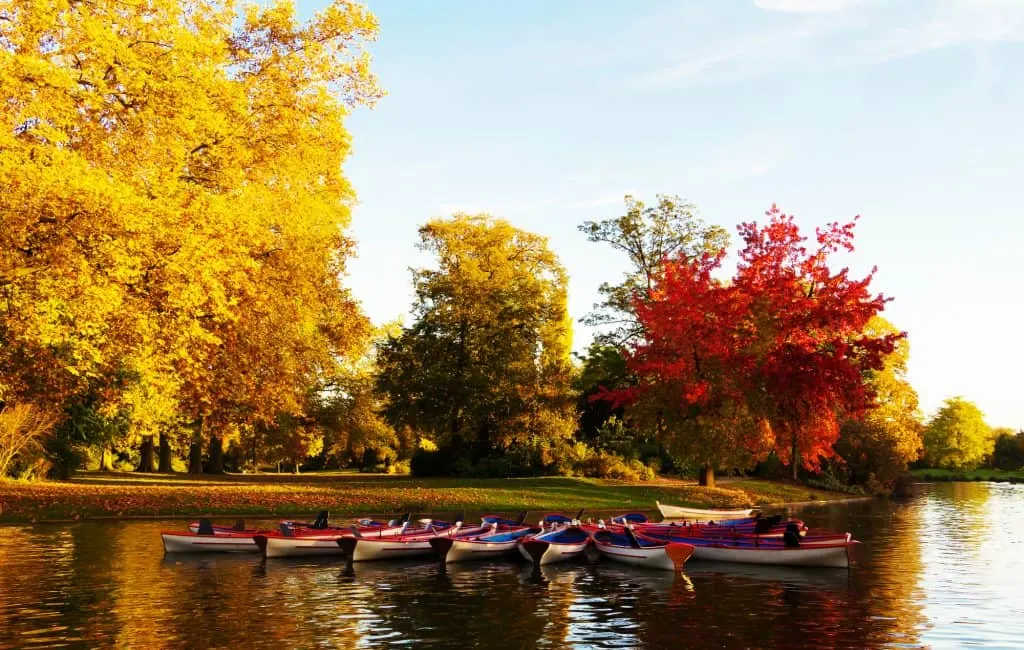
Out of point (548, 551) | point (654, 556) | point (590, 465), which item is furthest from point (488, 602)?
point (590, 465)

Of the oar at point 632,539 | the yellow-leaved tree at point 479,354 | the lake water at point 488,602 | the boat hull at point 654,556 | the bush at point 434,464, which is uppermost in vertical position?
the yellow-leaved tree at point 479,354

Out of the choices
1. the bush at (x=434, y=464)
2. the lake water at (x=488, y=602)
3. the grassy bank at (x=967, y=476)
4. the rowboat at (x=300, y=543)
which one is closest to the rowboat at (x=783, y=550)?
the lake water at (x=488, y=602)

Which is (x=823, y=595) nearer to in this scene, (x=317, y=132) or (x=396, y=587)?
(x=396, y=587)

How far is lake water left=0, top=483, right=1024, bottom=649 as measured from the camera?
15914 millimetres

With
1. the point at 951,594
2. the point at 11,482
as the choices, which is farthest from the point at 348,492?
Answer: the point at 951,594

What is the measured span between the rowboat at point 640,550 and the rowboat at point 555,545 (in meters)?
0.49

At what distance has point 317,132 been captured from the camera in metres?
32.4

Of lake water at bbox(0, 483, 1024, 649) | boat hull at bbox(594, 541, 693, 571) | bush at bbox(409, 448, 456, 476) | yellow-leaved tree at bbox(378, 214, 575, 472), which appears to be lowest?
lake water at bbox(0, 483, 1024, 649)

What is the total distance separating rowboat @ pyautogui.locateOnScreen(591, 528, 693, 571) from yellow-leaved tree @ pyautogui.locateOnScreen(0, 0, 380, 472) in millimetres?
13473

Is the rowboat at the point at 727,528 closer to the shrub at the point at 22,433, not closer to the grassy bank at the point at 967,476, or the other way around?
the shrub at the point at 22,433

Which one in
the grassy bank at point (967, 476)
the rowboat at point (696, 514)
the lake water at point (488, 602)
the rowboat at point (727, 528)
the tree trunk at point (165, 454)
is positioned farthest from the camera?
the grassy bank at point (967, 476)

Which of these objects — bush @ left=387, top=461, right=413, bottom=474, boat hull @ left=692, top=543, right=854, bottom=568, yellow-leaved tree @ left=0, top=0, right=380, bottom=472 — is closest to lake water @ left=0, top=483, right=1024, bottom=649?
boat hull @ left=692, top=543, right=854, bottom=568

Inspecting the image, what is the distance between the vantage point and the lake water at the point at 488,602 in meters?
15.9

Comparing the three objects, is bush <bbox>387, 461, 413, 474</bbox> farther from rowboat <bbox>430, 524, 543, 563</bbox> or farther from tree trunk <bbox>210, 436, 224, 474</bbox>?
rowboat <bbox>430, 524, 543, 563</bbox>
